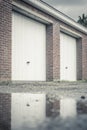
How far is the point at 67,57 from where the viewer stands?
54.7 ft

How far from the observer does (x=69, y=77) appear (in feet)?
55.6

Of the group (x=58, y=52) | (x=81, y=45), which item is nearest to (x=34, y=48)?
(x=58, y=52)

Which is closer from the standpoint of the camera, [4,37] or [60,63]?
[4,37]

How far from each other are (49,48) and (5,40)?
4350 mm

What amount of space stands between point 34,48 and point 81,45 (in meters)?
6.10

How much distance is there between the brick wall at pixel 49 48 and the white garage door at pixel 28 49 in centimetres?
36

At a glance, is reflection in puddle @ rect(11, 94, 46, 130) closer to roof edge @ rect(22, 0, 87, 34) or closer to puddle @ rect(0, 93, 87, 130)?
puddle @ rect(0, 93, 87, 130)

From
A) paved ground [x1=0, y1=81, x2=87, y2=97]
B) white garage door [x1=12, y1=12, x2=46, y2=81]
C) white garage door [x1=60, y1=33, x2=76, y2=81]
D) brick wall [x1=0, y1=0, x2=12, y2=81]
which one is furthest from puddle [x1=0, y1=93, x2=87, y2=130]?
white garage door [x1=60, y1=33, x2=76, y2=81]

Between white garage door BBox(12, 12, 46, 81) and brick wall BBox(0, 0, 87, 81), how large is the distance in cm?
36

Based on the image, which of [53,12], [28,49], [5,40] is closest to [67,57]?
[53,12]

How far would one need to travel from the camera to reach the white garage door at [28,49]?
11.4 meters

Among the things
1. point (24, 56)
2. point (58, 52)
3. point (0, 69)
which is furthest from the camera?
point (58, 52)

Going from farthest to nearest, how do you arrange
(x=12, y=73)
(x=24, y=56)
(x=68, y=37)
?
(x=68, y=37) < (x=24, y=56) < (x=12, y=73)

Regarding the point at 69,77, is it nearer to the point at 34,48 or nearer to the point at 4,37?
the point at 34,48
